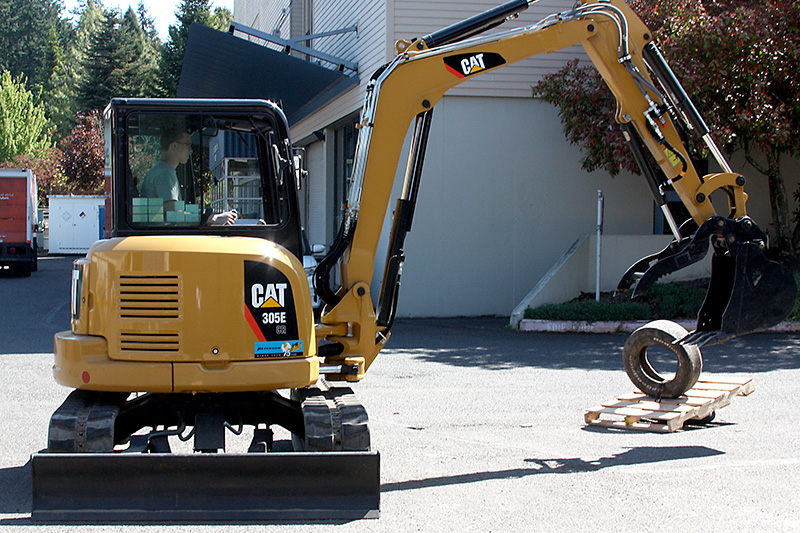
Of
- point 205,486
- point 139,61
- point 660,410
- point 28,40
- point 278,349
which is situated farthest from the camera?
point 28,40

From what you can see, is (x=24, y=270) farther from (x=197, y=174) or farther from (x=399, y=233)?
(x=197, y=174)

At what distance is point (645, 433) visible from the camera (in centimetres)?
758

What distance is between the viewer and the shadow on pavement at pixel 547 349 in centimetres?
1139

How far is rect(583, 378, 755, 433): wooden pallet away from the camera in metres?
7.54

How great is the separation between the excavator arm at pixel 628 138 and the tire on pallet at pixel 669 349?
410 millimetres

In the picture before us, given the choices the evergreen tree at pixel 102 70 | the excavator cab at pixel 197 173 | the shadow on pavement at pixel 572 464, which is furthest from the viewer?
the evergreen tree at pixel 102 70

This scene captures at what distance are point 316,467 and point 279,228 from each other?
71.0 inches

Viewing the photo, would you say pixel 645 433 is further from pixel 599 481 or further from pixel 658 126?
pixel 658 126

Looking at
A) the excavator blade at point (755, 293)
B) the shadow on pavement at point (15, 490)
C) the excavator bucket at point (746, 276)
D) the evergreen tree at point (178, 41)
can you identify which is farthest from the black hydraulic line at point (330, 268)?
the evergreen tree at point (178, 41)

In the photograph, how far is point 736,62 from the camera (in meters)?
13.7

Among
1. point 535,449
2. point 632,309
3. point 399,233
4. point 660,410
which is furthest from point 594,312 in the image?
point 399,233

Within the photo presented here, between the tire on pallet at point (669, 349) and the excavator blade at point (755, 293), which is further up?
the excavator blade at point (755, 293)

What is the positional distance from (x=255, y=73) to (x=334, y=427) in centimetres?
1476

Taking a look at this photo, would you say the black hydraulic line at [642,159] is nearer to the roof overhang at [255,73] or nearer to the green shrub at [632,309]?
the green shrub at [632,309]
